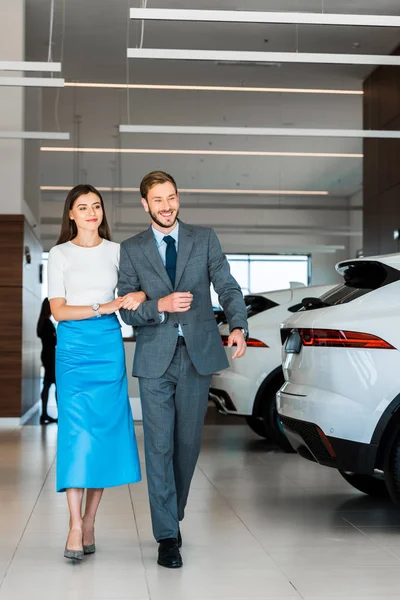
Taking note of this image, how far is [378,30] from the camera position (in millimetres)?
10867

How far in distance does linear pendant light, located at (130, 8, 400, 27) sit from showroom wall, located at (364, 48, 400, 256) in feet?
15.4

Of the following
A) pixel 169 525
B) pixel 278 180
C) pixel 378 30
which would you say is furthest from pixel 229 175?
pixel 169 525

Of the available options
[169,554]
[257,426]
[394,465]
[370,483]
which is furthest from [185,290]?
[257,426]

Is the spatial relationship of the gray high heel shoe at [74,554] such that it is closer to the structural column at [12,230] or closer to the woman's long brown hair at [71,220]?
the woman's long brown hair at [71,220]

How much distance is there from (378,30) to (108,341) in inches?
321

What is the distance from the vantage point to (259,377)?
24.6ft

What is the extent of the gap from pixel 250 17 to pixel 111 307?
3691 millimetres

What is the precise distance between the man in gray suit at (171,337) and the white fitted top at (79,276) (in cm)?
8

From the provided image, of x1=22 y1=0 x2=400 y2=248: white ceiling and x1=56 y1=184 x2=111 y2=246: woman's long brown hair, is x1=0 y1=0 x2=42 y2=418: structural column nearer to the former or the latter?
x1=22 y1=0 x2=400 y2=248: white ceiling

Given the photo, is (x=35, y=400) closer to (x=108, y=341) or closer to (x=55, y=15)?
(x=55, y=15)

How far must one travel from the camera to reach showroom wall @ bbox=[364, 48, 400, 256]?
11500 mm

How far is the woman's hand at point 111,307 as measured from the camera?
3701mm

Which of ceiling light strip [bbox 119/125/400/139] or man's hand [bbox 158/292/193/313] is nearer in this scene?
man's hand [bbox 158/292/193/313]

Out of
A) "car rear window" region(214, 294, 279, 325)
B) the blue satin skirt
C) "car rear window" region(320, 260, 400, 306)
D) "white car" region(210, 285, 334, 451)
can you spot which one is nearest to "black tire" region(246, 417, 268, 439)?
"white car" region(210, 285, 334, 451)
